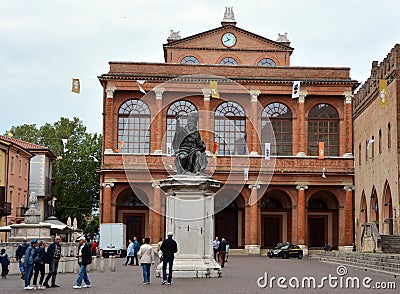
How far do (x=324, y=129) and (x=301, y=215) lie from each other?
6745mm

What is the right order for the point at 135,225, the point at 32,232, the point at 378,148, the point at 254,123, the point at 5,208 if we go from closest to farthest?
the point at 32,232
the point at 378,148
the point at 5,208
the point at 254,123
the point at 135,225

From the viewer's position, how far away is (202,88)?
52625 millimetres

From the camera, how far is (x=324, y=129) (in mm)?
53469

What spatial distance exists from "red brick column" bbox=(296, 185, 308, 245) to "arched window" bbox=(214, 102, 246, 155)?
5.00 meters

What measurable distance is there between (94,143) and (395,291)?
6093 centimetres

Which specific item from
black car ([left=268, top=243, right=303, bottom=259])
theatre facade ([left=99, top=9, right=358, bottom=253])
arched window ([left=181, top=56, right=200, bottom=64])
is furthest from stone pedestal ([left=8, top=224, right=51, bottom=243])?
arched window ([left=181, top=56, right=200, bottom=64])

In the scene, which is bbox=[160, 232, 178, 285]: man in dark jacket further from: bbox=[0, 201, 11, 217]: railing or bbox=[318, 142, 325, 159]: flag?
bbox=[318, 142, 325, 159]: flag

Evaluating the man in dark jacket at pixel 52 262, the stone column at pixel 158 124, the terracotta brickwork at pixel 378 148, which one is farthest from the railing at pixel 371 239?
the man in dark jacket at pixel 52 262

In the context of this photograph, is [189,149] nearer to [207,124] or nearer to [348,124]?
[207,124]

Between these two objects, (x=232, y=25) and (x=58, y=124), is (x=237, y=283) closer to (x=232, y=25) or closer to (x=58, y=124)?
(x=232, y=25)

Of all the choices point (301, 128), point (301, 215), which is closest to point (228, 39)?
point (301, 128)

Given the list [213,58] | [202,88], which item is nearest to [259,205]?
[202,88]

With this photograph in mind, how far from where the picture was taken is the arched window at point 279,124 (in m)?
53.4

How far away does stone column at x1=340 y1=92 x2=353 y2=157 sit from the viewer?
5241 cm
